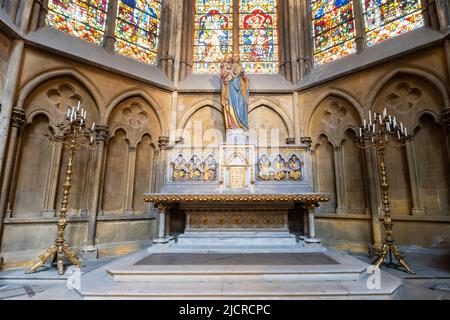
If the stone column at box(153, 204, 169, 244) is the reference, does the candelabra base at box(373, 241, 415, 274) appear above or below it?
below

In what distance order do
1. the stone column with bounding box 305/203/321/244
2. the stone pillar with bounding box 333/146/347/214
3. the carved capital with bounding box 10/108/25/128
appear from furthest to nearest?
the stone pillar with bounding box 333/146/347/214, the carved capital with bounding box 10/108/25/128, the stone column with bounding box 305/203/321/244

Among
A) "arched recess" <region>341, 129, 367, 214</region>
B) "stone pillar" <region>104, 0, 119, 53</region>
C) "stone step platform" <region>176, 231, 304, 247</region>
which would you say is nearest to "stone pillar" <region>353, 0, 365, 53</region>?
"arched recess" <region>341, 129, 367, 214</region>

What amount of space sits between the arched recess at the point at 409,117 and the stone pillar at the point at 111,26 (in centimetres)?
846

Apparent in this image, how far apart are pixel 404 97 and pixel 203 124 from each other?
636cm

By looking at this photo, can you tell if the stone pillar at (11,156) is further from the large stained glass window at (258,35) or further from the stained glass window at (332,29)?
the stained glass window at (332,29)

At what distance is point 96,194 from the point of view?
722cm

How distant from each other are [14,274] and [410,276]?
7.89 m

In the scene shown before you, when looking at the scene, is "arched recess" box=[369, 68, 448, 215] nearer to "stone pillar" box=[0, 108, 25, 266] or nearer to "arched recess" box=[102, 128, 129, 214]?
"arched recess" box=[102, 128, 129, 214]

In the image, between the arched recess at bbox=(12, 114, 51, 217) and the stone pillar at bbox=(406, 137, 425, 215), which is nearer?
the arched recess at bbox=(12, 114, 51, 217)

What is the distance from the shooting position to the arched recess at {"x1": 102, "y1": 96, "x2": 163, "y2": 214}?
25.8 feet

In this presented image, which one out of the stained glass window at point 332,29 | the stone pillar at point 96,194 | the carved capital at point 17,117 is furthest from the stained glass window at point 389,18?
the carved capital at point 17,117

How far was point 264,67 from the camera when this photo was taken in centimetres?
1005

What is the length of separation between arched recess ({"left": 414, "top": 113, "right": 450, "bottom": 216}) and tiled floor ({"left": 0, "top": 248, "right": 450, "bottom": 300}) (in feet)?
3.85

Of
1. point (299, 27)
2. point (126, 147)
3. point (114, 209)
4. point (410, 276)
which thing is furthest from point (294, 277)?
point (299, 27)
